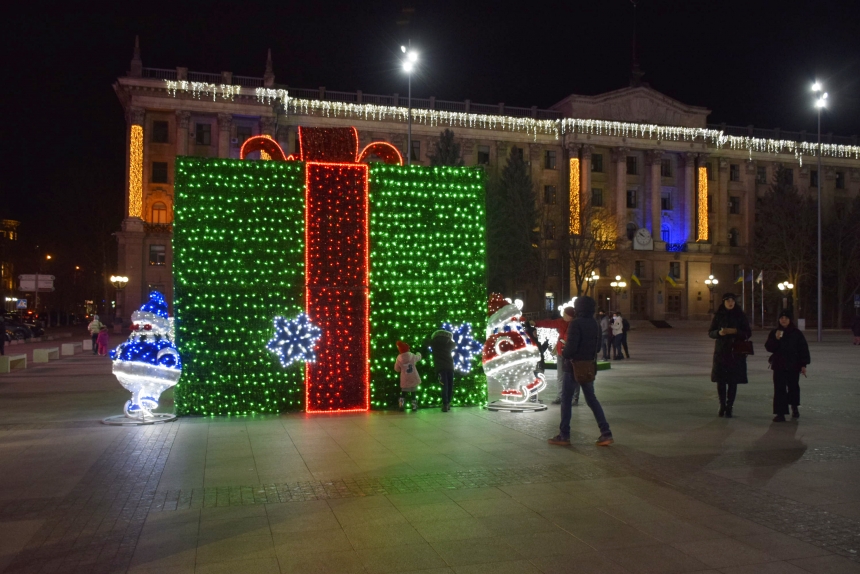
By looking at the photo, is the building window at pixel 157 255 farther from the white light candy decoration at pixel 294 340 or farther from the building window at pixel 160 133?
the white light candy decoration at pixel 294 340

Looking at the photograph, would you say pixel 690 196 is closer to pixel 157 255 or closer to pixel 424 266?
pixel 157 255

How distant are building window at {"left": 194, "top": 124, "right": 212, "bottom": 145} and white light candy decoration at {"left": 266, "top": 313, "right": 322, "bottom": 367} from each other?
50.1 meters

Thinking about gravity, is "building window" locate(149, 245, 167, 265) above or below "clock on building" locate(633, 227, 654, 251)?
below

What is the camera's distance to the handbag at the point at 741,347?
12094 millimetres

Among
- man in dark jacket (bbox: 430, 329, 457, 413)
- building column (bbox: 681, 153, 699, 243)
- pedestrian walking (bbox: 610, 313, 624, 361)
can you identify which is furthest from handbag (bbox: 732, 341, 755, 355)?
building column (bbox: 681, 153, 699, 243)

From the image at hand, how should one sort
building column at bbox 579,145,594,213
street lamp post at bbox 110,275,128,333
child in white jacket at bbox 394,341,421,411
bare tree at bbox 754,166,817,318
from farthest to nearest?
building column at bbox 579,145,594,213 < bare tree at bbox 754,166,817,318 < street lamp post at bbox 110,275,128,333 < child in white jacket at bbox 394,341,421,411

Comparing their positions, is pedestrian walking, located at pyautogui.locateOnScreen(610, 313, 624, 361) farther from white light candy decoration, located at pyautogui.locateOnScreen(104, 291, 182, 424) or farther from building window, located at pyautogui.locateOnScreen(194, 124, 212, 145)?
building window, located at pyautogui.locateOnScreen(194, 124, 212, 145)

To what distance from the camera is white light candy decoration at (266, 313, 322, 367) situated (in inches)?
505

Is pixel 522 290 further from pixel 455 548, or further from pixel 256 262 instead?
pixel 455 548

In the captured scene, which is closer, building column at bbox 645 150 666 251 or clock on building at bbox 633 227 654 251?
clock on building at bbox 633 227 654 251

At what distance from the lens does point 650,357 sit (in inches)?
1096

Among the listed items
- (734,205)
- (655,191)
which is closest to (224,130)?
(655,191)

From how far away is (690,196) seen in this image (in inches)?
2832

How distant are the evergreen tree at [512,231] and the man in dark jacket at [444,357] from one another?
4289cm
